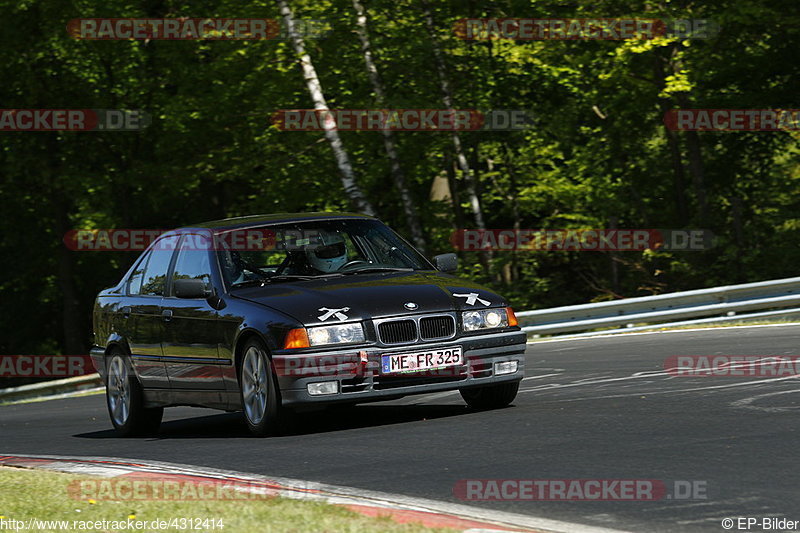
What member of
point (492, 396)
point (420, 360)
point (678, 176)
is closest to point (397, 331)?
point (420, 360)

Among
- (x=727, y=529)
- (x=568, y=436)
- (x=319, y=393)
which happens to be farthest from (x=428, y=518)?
(x=319, y=393)

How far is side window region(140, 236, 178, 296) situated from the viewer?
37.9ft

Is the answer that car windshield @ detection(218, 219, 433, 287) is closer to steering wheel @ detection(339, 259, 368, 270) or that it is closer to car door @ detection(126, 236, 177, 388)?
steering wheel @ detection(339, 259, 368, 270)

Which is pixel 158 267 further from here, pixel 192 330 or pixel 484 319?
pixel 484 319

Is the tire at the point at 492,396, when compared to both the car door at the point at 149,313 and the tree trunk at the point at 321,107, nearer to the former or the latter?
the car door at the point at 149,313

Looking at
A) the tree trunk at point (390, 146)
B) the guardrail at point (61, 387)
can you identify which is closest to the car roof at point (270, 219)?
the guardrail at point (61, 387)

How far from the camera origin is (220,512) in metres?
6.39

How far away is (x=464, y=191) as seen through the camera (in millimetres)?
34312

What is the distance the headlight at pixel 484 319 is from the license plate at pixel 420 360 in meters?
0.23

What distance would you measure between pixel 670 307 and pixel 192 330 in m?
12.0

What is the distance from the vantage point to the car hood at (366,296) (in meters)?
9.59

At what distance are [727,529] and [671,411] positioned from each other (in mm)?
3893

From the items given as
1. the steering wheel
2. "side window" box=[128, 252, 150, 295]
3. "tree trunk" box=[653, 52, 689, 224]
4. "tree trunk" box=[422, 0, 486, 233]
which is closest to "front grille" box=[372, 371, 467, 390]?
the steering wheel

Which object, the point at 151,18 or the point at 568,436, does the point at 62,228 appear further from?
the point at 568,436
